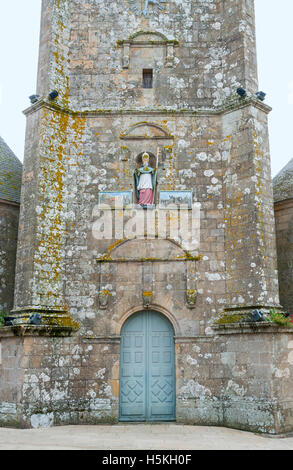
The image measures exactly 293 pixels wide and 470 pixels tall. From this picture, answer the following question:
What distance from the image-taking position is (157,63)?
11617mm

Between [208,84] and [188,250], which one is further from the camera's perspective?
[208,84]

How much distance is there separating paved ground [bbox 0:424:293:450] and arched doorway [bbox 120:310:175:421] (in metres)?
0.39

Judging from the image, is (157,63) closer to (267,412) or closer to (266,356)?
(266,356)

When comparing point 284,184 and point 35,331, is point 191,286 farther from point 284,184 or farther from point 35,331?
point 284,184

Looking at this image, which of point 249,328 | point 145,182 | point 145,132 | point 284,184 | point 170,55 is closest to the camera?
point 249,328

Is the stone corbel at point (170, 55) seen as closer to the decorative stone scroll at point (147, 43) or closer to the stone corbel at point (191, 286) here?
the decorative stone scroll at point (147, 43)

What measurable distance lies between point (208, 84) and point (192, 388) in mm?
7154

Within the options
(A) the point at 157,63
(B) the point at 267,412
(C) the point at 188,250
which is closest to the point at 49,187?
(C) the point at 188,250

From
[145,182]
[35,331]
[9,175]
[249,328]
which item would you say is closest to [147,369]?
[249,328]

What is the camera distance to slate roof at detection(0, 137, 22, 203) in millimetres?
12166

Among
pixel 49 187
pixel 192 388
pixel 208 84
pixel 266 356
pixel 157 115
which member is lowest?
pixel 192 388

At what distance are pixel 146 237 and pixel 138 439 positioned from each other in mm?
4318

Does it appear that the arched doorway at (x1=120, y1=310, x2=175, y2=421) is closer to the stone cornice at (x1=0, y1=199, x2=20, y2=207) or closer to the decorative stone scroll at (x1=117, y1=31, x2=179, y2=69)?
the stone cornice at (x1=0, y1=199, x2=20, y2=207)

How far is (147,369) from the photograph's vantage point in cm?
1002
